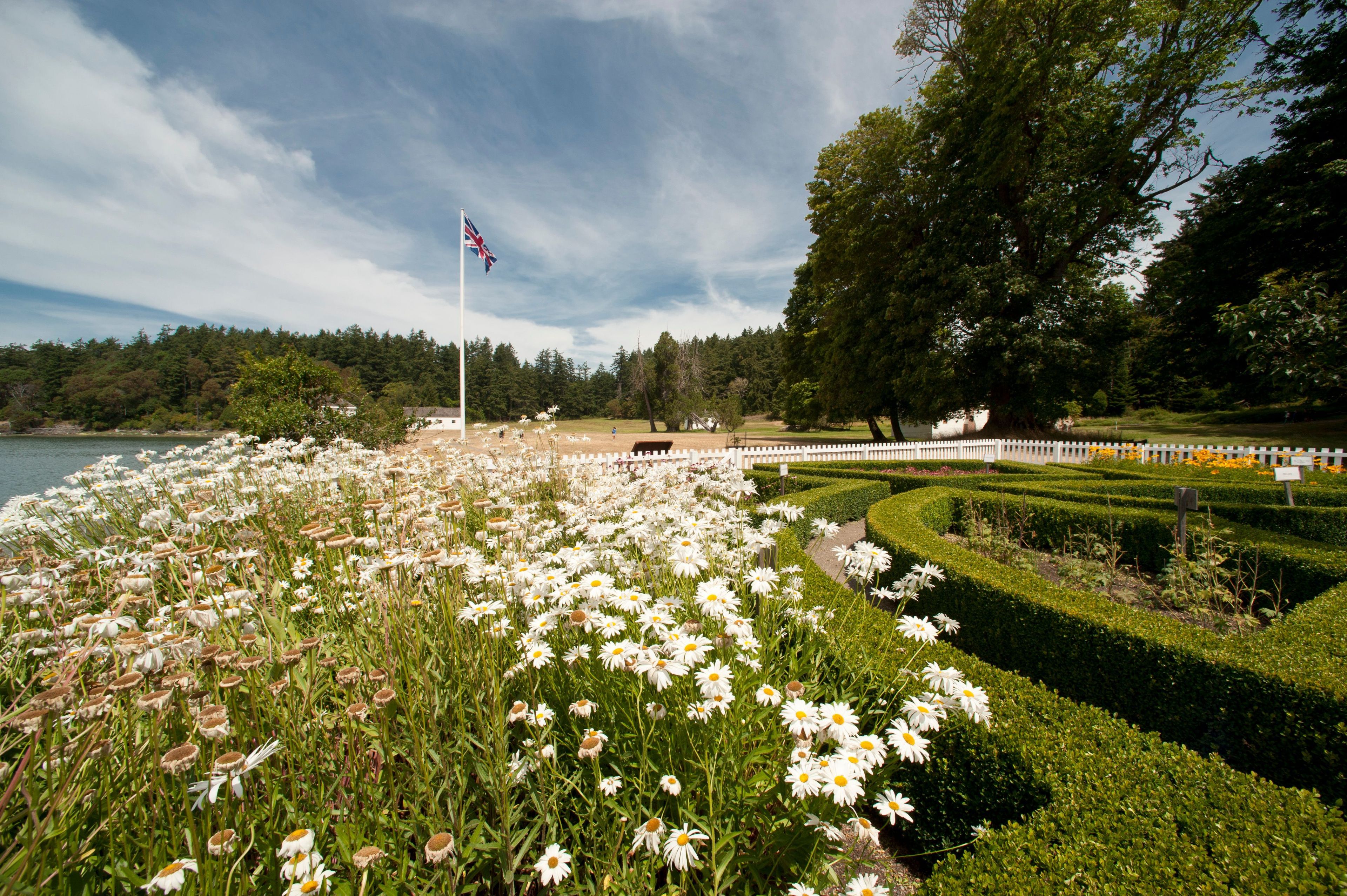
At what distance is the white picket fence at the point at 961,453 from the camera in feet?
35.9

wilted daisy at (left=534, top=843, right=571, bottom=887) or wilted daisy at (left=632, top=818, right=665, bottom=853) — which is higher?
wilted daisy at (left=632, top=818, right=665, bottom=853)

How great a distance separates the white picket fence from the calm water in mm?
8509

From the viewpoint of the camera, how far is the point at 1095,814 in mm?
1737

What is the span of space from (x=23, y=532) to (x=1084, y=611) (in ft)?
23.9

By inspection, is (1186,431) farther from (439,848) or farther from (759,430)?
(439,848)

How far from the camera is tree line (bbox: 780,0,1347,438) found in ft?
48.6

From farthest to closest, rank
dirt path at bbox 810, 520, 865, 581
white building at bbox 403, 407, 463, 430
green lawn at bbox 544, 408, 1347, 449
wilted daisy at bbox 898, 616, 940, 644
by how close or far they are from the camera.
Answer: white building at bbox 403, 407, 463, 430 < green lawn at bbox 544, 408, 1347, 449 < dirt path at bbox 810, 520, 865, 581 < wilted daisy at bbox 898, 616, 940, 644

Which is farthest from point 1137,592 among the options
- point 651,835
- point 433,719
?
point 433,719

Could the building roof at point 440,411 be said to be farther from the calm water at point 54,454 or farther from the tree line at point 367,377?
the calm water at point 54,454

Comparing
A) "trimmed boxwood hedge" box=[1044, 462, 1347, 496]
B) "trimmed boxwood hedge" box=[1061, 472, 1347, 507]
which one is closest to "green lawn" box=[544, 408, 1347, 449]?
"trimmed boxwood hedge" box=[1044, 462, 1347, 496]

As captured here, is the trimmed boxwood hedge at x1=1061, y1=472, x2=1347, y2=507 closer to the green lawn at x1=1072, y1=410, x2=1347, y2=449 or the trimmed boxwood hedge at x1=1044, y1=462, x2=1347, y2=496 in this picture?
the trimmed boxwood hedge at x1=1044, y1=462, x2=1347, y2=496

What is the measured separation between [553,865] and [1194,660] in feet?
12.1

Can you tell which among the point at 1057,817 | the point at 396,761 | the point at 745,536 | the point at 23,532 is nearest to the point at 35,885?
the point at 396,761

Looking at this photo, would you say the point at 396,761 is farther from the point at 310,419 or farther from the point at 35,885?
the point at 310,419
